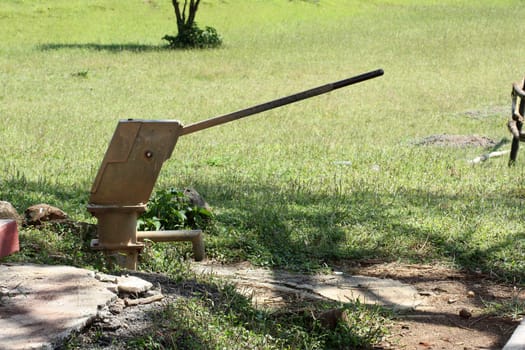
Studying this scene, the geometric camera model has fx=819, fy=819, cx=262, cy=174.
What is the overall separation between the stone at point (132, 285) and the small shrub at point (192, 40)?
72.0 feet

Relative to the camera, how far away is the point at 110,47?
25.3 meters

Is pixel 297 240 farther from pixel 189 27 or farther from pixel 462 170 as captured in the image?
pixel 189 27

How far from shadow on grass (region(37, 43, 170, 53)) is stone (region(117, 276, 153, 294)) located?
20.7m

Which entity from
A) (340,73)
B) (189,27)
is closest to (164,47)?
(189,27)

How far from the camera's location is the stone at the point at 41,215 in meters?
5.92

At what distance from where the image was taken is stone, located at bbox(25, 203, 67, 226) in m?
5.92

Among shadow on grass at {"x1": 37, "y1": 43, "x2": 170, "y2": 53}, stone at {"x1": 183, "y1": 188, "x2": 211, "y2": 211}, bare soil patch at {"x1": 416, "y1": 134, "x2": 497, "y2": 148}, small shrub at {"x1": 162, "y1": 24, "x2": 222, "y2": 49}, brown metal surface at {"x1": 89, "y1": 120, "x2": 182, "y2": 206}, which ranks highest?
small shrub at {"x1": 162, "y1": 24, "x2": 222, "y2": 49}

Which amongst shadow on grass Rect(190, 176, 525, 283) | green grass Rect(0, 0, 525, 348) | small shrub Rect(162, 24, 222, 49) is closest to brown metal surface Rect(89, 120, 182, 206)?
green grass Rect(0, 0, 525, 348)

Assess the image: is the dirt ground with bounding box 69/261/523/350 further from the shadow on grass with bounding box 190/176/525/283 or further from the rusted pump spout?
the rusted pump spout

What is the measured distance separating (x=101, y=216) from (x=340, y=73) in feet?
53.8

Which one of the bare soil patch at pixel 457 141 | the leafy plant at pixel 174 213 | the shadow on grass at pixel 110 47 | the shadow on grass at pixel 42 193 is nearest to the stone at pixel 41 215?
the shadow on grass at pixel 42 193

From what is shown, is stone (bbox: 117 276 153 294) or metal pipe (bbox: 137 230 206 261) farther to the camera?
metal pipe (bbox: 137 230 206 261)

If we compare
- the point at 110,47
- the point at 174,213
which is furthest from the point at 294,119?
the point at 110,47

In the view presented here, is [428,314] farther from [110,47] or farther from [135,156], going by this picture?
[110,47]
